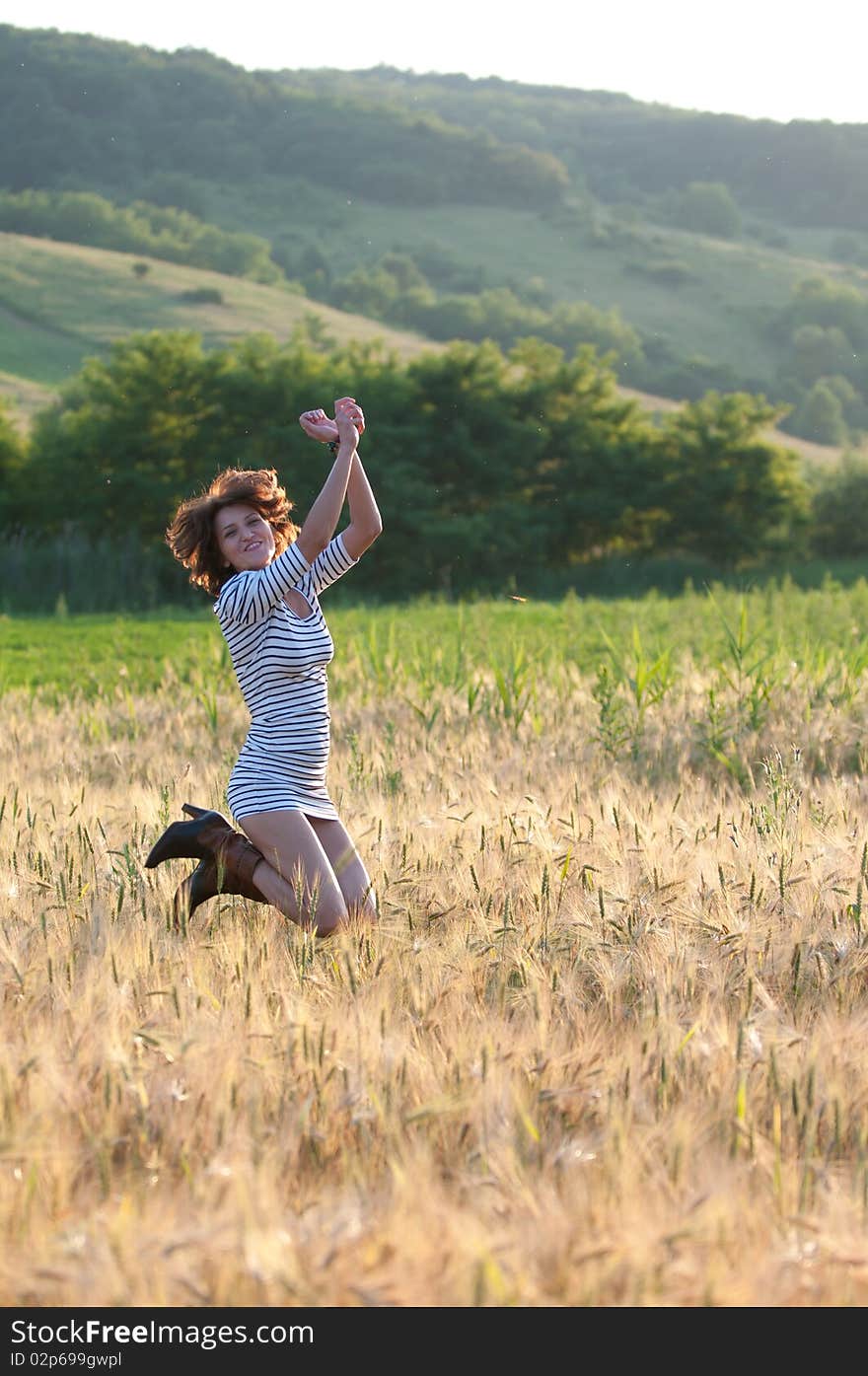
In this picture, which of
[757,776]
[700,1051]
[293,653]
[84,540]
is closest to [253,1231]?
[700,1051]

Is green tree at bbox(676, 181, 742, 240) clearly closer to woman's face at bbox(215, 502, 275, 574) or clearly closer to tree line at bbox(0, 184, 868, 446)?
tree line at bbox(0, 184, 868, 446)

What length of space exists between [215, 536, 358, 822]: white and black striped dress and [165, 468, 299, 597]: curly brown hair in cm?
23

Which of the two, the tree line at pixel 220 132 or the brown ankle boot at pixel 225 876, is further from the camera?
the tree line at pixel 220 132

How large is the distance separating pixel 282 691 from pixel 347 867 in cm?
63

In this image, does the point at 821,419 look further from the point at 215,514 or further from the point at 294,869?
the point at 294,869

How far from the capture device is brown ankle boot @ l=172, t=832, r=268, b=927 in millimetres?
4292

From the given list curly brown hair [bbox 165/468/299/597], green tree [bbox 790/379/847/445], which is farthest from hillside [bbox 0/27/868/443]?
curly brown hair [bbox 165/468/299/597]

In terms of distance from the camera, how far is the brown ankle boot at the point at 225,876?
4292 mm

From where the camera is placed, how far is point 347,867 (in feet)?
14.8

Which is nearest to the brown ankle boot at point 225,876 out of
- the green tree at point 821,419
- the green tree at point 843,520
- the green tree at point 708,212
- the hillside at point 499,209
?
the green tree at point 843,520

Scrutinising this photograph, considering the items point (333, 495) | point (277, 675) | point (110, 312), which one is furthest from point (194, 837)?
point (110, 312)

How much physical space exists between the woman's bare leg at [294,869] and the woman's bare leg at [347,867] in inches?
2.7

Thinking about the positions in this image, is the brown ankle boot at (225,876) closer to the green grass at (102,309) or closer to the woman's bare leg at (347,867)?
the woman's bare leg at (347,867)

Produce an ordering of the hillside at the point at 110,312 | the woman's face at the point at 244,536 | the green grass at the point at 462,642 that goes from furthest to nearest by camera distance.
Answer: the hillside at the point at 110,312 → the green grass at the point at 462,642 → the woman's face at the point at 244,536
